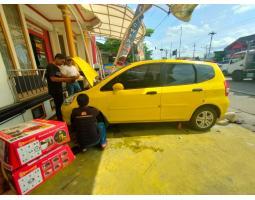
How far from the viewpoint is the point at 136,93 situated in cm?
294

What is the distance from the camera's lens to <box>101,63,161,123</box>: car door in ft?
9.66

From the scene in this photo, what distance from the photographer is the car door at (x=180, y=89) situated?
2.97 meters

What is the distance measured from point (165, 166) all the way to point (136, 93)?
145 cm

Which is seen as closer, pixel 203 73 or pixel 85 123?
pixel 85 123

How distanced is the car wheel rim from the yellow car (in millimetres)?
208

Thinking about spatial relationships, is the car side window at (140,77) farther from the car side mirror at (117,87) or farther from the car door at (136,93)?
the car side mirror at (117,87)

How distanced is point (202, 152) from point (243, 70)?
40.6 feet

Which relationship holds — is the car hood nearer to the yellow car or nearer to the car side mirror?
the yellow car

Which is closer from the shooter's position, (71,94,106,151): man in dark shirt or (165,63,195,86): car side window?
(71,94,106,151): man in dark shirt

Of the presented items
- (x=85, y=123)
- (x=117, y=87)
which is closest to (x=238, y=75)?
(x=117, y=87)

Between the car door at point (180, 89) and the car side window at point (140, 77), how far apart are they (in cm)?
21

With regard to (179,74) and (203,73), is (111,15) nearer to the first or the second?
(179,74)

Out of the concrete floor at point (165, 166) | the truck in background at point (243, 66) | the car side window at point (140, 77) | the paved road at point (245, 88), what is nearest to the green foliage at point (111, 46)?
the truck in background at point (243, 66)

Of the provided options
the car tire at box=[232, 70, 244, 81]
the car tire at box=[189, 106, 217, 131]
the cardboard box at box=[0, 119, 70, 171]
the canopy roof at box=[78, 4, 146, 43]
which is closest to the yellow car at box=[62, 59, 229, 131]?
the car tire at box=[189, 106, 217, 131]
